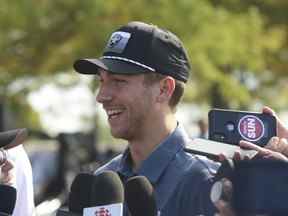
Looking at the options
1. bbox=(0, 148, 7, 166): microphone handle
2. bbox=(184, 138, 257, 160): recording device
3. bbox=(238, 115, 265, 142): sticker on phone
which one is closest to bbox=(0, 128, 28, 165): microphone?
bbox=(0, 148, 7, 166): microphone handle

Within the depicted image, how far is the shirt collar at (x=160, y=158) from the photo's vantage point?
4.05 m

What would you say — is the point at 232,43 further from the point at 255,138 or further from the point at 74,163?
the point at 255,138

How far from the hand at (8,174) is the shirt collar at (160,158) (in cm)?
48

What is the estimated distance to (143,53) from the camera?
409 cm

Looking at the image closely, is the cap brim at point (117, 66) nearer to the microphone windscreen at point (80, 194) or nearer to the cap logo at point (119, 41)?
the cap logo at point (119, 41)

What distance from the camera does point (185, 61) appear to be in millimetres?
4195

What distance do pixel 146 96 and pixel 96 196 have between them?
72 centimetres

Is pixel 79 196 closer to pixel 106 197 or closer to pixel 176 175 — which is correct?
pixel 106 197

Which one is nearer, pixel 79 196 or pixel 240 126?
pixel 240 126

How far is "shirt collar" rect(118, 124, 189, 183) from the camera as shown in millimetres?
4051

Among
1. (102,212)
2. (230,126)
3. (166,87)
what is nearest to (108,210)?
(102,212)

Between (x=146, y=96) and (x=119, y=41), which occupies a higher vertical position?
(x=119, y=41)

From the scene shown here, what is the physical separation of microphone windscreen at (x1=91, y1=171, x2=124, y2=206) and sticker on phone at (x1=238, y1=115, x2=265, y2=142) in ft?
1.55

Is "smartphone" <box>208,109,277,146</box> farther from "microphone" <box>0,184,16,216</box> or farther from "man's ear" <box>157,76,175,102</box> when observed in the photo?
"microphone" <box>0,184,16,216</box>
